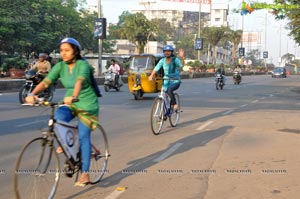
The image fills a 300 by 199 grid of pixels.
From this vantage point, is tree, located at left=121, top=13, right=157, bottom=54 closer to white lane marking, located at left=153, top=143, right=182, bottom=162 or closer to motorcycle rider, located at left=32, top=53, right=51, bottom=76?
motorcycle rider, located at left=32, top=53, right=51, bottom=76

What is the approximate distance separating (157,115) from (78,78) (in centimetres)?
463

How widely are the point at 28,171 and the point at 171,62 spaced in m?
5.95

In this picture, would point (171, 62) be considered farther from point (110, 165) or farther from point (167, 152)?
point (110, 165)

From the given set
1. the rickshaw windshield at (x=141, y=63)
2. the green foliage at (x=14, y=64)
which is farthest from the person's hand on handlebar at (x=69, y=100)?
the green foliage at (x=14, y=64)

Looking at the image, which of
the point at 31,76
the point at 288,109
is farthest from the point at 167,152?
the point at 288,109

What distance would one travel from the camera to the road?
5.48m

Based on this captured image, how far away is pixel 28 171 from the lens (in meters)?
4.57

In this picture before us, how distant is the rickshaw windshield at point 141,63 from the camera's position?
18.3 metres

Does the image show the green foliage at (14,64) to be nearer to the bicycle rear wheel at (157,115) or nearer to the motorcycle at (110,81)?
the motorcycle at (110,81)

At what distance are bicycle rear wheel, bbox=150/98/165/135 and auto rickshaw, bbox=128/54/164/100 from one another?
8.12m

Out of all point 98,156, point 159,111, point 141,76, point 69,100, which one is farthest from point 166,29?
point 69,100

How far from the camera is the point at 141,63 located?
18.5 meters

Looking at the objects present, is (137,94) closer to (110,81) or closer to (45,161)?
(110,81)

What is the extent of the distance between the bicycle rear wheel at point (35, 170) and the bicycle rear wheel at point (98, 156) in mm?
853
